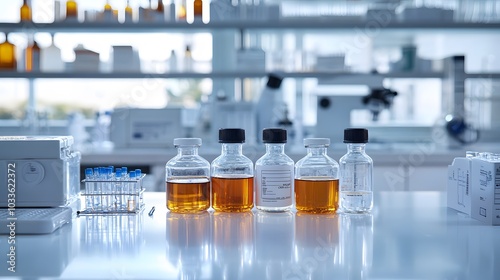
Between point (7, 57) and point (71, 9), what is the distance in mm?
507

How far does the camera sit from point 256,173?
109 cm

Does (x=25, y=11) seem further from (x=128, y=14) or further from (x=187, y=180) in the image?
(x=187, y=180)

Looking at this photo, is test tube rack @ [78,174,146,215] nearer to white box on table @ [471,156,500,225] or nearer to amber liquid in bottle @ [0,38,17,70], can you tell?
white box on table @ [471,156,500,225]

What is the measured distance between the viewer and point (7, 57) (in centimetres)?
321

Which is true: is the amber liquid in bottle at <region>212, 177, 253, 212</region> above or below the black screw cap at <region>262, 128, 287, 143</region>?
below

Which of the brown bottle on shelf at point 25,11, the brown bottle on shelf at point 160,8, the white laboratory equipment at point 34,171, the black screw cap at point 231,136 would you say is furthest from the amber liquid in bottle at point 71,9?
the black screw cap at point 231,136

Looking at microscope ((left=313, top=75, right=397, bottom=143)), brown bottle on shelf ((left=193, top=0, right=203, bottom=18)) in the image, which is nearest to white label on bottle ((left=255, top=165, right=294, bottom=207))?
microscope ((left=313, top=75, right=397, bottom=143))

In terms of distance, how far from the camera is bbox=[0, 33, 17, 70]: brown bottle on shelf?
321 cm

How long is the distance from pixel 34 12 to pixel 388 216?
9.70 feet

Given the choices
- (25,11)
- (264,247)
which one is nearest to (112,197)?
(264,247)

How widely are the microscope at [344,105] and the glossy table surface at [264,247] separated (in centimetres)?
195

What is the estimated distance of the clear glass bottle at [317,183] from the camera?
1.09 meters

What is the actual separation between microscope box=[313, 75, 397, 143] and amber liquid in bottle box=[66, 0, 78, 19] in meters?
1.64

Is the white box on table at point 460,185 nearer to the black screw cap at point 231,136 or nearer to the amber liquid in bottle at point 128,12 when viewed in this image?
the black screw cap at point 231,136
